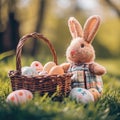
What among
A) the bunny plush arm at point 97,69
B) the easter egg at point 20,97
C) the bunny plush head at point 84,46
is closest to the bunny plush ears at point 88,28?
the bunny plush head at point 84,46

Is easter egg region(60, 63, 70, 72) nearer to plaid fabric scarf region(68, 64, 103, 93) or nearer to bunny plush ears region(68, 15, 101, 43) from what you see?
plaid fabric scarf region(68, 64, 103, 93)

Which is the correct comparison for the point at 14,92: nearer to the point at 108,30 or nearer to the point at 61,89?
the point at 61,89

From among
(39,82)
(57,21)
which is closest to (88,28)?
(39,82)

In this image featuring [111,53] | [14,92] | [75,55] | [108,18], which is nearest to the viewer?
[14,92]

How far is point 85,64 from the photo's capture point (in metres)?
4.16

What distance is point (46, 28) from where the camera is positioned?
55.0ft

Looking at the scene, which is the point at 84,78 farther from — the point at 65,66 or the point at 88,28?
the point at 88,28

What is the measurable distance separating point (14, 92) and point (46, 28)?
13229 millimetres

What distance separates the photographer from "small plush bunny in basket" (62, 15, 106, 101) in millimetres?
4082

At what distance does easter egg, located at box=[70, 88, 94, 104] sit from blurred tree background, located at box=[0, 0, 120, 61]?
8721mm

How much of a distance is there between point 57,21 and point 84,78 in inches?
514

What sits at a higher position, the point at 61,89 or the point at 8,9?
the point at 8,9

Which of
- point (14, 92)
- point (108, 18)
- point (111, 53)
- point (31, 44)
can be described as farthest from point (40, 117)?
point (108, 18)

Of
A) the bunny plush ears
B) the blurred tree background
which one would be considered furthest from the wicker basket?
the blurred tree background
